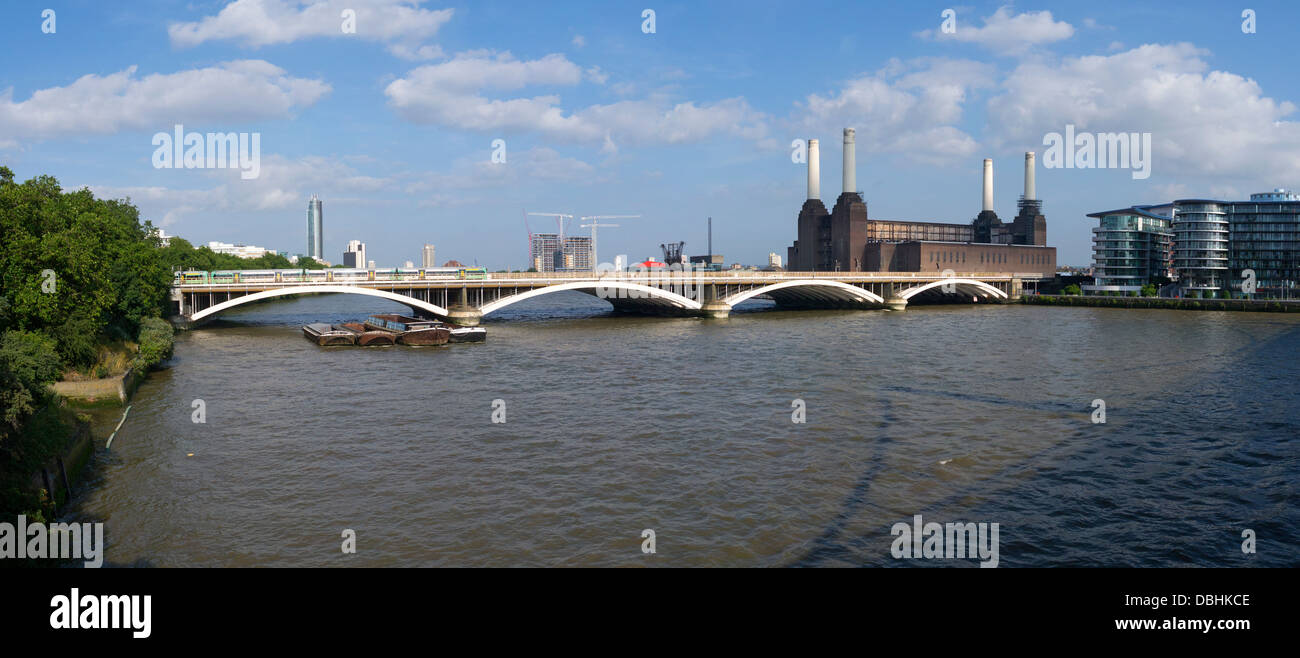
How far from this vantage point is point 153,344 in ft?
119

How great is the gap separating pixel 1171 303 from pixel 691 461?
90931mm

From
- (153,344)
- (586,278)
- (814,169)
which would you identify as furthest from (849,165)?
(153,344)

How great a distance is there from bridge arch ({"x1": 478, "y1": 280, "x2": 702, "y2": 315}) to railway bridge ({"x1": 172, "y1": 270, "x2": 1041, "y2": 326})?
0.09 m

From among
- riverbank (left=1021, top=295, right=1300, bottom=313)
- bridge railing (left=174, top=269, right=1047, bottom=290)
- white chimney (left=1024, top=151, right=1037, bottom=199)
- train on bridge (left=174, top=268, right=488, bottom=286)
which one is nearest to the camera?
bridge railing (left=174, top=269, right=1047, bottom=290)

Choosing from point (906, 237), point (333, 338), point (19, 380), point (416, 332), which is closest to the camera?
point (19, 380)

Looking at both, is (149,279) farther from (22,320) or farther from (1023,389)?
(1023,389)

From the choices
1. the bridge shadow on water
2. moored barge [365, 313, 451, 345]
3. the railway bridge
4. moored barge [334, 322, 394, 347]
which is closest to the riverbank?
the railway bridge

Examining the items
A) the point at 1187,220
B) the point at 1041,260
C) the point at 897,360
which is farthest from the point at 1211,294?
the point at 897,360

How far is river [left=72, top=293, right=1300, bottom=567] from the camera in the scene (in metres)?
14.9

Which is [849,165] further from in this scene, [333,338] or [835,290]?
[333,338]

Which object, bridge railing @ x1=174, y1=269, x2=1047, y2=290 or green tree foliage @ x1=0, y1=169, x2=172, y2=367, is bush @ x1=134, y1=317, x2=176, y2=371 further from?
bridge railing @ x1=174, y1=269, x2=1047, y2=290

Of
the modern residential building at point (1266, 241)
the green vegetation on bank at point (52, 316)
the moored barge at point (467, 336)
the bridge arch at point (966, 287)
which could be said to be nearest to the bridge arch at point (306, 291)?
the moored barge at point (467, 336)

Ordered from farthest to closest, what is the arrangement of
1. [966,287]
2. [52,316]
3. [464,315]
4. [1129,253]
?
1. [1129,253]
2. [966,287]
3. [464,315]
4. [52,316]
